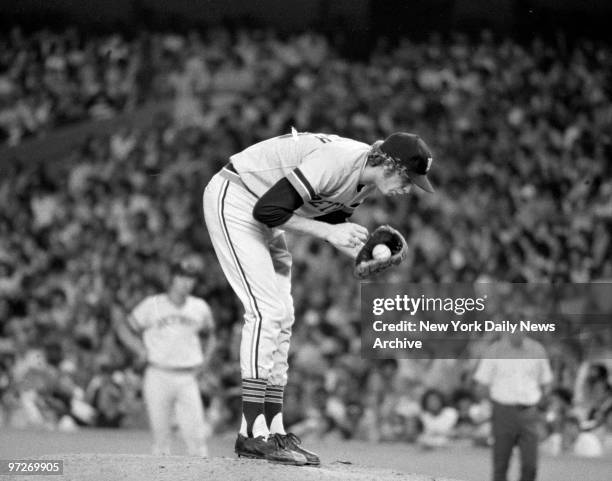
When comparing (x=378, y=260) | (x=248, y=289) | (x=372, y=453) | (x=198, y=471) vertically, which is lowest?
(x=372, y=453)

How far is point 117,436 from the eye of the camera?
847cm

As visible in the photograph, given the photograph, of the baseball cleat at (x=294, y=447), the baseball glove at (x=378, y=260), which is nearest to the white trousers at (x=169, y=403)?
the baseball cleat at (x=294, y=447)

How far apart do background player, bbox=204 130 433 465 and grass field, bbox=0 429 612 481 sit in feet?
8.35

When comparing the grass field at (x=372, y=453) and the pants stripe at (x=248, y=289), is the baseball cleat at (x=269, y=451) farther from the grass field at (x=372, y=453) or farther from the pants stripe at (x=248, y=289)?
the grass field at (x=372, y=453)

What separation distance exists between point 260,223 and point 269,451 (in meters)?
0.94

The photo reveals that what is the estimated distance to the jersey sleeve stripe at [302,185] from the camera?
3756 mm

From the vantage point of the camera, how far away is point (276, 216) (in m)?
3.79

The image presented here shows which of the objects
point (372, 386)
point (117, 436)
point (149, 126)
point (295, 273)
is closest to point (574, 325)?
point (372, 386)

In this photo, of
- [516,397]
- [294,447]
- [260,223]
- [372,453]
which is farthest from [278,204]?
[372,453]

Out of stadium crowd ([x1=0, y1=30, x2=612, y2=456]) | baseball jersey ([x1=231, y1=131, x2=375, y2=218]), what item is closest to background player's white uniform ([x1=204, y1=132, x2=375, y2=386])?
baseball jersey ([x1=231, y1=131, x2=375, y2=218])

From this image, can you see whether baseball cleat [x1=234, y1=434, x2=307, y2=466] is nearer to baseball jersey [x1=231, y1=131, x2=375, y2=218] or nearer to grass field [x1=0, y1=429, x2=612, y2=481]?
baseball jersey [x1=231, y1=131, x2=375, y2=218]

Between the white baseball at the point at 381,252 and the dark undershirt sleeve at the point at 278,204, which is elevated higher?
the dark undershirt sleeve at the point at 278,204

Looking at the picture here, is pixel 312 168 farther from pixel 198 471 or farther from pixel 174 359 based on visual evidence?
pixel 174 359

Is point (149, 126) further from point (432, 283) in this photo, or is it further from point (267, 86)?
point (432, 283)
